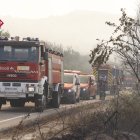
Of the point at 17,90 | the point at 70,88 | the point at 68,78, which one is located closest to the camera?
the point at 17,90

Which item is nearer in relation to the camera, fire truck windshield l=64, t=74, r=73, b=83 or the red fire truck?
the red fire truck

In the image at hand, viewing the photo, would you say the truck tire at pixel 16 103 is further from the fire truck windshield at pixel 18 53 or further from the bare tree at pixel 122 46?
the bare tree at pixel 122 46

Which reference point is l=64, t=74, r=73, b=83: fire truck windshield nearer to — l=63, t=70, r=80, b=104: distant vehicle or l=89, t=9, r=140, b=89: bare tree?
l=63, t=70, r=80, b=104: distant vehicle

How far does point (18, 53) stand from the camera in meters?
23.5

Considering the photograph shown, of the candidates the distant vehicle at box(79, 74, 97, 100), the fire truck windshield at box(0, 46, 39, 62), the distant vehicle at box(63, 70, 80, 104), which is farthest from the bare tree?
the distant vehicle at box(79, 74, 97, 100)

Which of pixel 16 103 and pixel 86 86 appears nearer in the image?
pixel 16 103

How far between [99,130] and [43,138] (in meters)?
A: 1.37

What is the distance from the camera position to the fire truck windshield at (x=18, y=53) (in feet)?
76.5

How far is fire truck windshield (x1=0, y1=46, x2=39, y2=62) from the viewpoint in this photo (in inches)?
918

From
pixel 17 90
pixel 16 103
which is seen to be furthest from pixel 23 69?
pixel 16 103

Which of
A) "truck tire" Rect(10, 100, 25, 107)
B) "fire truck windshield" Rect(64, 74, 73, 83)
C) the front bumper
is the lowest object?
"truck tire" Rect(10, 100, 25, 107)

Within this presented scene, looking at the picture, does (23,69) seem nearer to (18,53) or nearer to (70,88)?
(18,53)

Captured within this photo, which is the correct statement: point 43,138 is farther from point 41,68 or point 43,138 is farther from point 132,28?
point 41,68

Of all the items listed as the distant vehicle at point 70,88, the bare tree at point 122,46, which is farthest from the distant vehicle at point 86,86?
the bare tree at point 122,46
